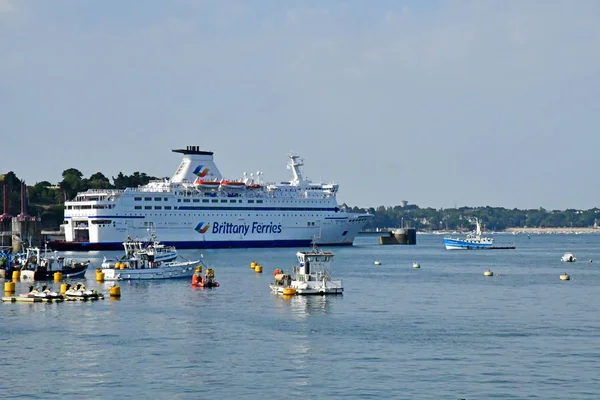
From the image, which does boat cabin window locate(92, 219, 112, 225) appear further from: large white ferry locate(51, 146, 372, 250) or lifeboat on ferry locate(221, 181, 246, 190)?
lifeboat on ferry locate(221, 181, 246, 190)

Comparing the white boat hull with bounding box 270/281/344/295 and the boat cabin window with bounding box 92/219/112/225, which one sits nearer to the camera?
the white boat hull with bounding box 270/281/344/295

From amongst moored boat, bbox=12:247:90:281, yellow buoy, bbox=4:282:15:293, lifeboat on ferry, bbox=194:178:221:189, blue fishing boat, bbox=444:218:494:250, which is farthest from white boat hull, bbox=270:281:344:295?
blue fishing boat, bbox=444:218:494:250

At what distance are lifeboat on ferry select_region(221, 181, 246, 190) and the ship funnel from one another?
3.34 meters

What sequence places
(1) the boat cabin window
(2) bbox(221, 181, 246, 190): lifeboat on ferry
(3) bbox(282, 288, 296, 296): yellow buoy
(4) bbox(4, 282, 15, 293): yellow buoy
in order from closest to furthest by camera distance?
1. (3) bbox(282, 288, 296, 296): yellow buoy
2. (4) bbox(4, 282, 15, 293): yellow buoy
3. (1) the boat cabin window
4. (2) bbox(221, 181, 246, 190): lifeboat on ferry

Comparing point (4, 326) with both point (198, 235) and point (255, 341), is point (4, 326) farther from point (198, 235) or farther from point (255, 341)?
point (198, 235)

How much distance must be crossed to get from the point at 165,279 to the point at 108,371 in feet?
142

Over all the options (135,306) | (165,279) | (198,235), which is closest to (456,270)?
(165,279)

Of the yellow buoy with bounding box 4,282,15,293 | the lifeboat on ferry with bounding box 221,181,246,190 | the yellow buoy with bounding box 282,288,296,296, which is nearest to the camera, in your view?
the yellow buoy with bounding box 282,288,296,296

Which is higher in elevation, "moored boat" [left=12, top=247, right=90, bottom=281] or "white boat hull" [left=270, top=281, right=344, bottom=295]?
"moored boat" [left=12, top=247, right=90, bottom=281]

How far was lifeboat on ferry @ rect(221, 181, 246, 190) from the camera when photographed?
500 ft

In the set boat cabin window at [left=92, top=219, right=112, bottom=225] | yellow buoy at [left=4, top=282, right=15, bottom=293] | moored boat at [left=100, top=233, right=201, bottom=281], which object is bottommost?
yellow buoy at [left=4, top=282, right=15, bottom=293]

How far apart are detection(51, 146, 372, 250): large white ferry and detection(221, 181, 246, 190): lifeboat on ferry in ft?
0.47

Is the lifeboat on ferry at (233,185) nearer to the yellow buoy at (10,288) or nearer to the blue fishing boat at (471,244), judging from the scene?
the blue fishing boat at (471,244)

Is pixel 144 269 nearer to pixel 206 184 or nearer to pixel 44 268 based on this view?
pixel 44 268
